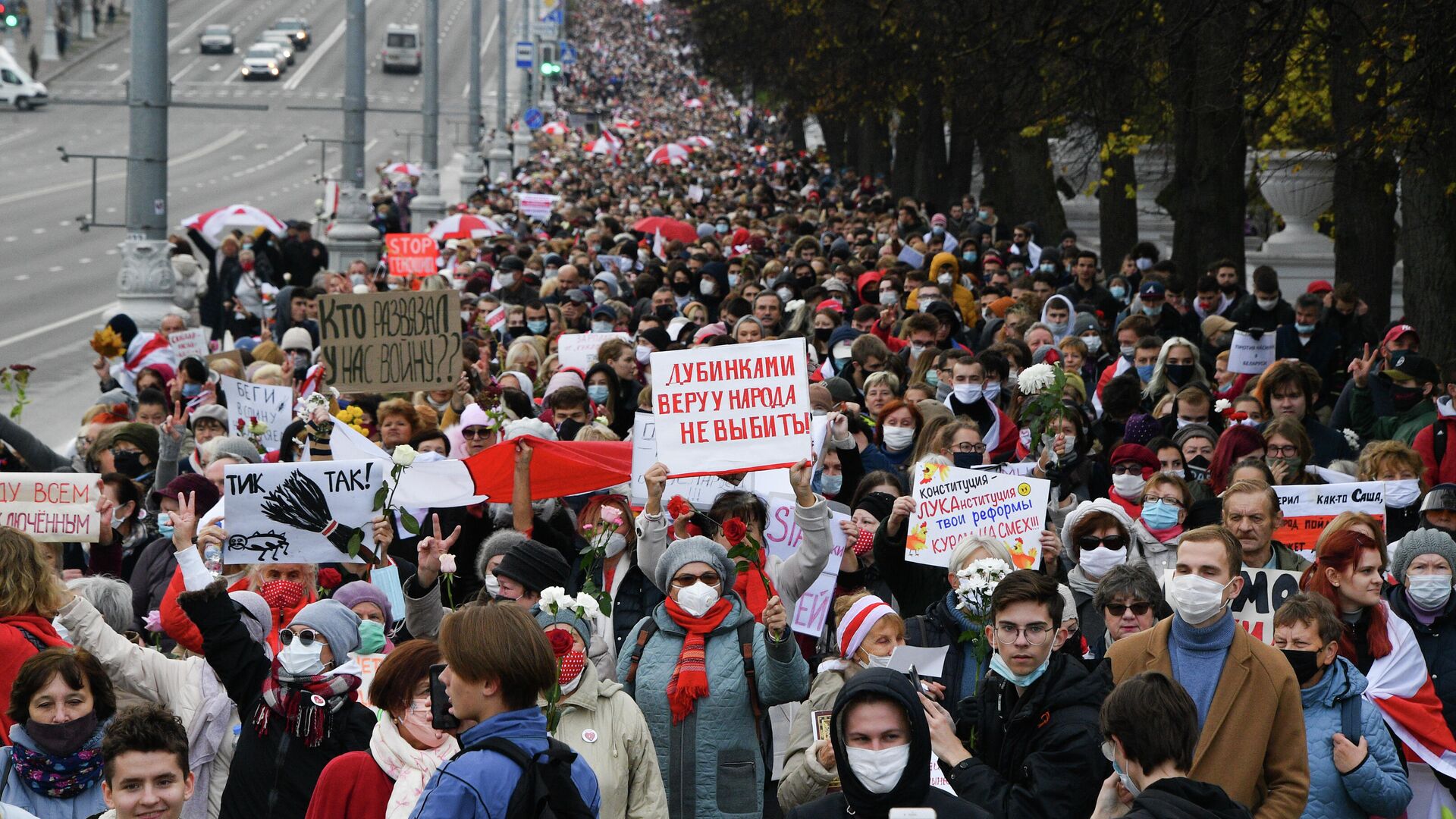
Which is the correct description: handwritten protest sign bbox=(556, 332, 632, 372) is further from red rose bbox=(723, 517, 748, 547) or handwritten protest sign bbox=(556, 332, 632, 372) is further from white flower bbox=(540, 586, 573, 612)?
white flower bbox=(540, 586, 573, 612)

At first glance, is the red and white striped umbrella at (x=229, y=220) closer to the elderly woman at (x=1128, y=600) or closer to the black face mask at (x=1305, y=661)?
the elderly woman at (x=1128, y=600)

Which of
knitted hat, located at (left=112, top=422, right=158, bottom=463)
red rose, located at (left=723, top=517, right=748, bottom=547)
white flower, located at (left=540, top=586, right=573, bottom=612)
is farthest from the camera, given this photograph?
knitted hat, located at (left=112, top=422, right=158, bottom=463)

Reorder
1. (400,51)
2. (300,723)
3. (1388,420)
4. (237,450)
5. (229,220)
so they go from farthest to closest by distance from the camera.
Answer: (400,51)
(229,220)
(1388,420)
(237,450)
(300,723)

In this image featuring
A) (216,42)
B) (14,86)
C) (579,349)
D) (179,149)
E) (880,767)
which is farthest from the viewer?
(216,42)

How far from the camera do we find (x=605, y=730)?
581cm

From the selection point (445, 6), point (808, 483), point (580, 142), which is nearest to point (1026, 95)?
point (808, 483)

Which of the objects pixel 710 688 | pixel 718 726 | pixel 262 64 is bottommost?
pixel 718 726

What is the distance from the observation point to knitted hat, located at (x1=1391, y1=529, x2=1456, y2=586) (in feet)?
23.1

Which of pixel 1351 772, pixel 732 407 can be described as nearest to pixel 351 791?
A: pixel 1351 772

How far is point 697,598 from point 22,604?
221 centimetres

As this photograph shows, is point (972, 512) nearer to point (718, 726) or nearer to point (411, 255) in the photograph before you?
point (718, 726)

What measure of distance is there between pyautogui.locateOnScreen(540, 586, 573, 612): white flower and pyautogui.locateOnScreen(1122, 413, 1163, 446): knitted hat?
5.52 meters

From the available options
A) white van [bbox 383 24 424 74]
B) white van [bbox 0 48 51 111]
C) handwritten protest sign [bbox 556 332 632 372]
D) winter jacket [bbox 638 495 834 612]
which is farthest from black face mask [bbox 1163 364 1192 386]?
white van [bbox 383 24 424 74]

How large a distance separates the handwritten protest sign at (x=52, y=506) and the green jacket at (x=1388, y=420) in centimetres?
686
